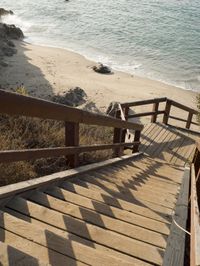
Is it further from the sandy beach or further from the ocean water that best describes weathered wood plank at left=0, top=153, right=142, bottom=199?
the ocean water

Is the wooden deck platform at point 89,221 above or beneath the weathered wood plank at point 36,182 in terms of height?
beneath

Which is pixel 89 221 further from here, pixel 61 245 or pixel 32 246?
pixel 32 246

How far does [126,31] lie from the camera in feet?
118

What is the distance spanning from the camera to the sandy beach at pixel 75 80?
17.8m

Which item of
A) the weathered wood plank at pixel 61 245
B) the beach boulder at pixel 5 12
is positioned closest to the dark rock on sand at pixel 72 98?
the weathered wood plank at pixel 61 245

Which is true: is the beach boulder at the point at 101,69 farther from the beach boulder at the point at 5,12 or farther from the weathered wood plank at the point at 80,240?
the beach boulder at the point at 5,12

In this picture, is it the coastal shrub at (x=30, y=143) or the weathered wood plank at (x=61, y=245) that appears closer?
the weathered wood plank at (x=61, y=245)

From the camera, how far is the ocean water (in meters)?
Answer: 26.2

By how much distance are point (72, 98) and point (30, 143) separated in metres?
9.23

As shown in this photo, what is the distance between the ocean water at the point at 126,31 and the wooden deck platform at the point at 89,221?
1865 centimetres

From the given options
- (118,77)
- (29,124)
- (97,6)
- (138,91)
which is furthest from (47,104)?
(97,6)

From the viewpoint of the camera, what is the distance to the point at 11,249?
90.3 inches

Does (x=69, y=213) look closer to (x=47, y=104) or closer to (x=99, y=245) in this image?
(x=99, y=245)

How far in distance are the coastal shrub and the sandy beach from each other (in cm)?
914
